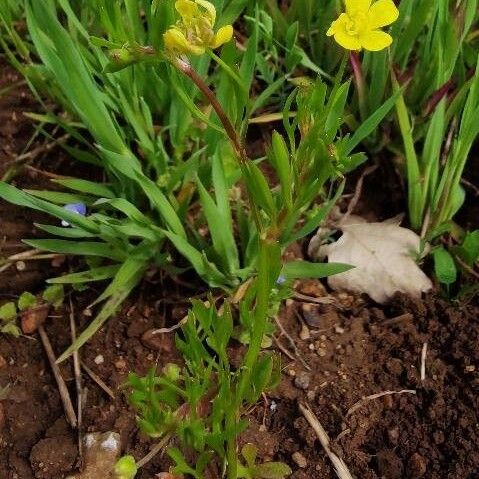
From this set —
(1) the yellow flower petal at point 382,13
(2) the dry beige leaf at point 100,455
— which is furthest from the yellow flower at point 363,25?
(2) the dry beige leaf at point 100,455

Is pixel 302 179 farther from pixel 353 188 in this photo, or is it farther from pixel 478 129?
pixel 353 188

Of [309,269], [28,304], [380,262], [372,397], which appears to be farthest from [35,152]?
[372,397]

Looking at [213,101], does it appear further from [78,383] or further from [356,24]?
[78,383]

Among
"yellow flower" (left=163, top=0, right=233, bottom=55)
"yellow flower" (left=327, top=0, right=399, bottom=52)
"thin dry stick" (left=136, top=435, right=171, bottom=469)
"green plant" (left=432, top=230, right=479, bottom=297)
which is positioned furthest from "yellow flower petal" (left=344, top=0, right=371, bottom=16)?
"thin dry stick" (left=136, top=435, right=171, bottom=469)

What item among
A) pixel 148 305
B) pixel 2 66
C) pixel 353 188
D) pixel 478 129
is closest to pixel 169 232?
pixel 148 305

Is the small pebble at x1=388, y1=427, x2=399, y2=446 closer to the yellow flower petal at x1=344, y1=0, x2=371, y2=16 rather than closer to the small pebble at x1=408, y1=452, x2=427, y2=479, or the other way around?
the small pebble at x1=408, y1=452, x2=427, y2=479
